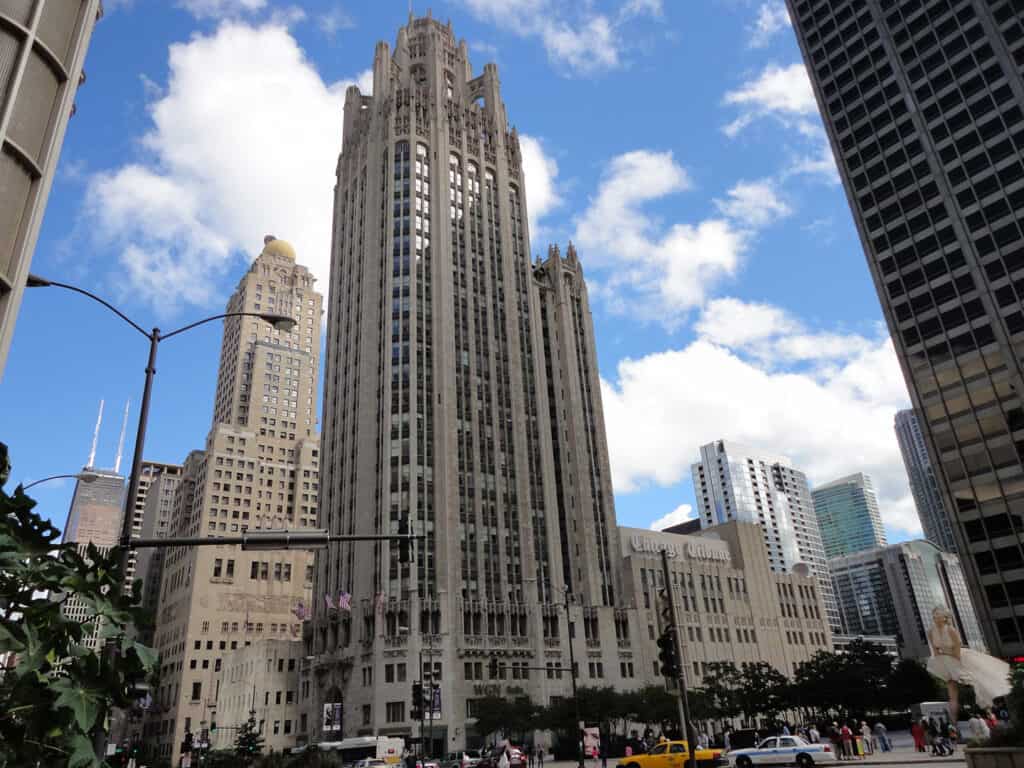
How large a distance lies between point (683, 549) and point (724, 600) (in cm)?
948

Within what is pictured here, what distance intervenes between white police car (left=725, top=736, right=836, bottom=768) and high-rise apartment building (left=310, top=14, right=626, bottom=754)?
155ft

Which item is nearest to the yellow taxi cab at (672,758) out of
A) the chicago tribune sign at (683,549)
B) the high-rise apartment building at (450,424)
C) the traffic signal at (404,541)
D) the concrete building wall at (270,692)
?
the traffic signal at (404,541)

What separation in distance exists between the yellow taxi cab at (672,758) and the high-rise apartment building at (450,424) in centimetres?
4584

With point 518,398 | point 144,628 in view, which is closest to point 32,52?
point 144,628

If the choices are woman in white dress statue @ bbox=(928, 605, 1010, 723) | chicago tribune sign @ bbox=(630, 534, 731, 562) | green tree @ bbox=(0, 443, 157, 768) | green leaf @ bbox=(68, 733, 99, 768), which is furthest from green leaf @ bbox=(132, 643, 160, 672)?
chicago tribune sign @ bbox=(630, 534, 731, 562)

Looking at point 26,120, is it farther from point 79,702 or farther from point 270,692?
point 270,692

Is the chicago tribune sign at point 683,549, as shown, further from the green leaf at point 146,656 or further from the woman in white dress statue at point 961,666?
the green leaf at point 146,656

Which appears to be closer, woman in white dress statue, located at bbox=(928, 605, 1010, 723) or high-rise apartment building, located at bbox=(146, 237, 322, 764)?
woman in white dress statue, located at bbox=(928, 605, 1010, 723)

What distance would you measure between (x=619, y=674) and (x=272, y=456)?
323 ft

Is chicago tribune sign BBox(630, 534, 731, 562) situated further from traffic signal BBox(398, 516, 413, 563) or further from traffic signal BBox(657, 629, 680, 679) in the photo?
traffic signal BBox(398, 516, 413, 563)

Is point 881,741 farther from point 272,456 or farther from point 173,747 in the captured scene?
point 272,456

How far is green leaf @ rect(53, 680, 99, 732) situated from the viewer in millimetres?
6430

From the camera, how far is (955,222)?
306ft

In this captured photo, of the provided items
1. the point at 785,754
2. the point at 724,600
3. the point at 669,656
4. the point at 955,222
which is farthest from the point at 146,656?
the point at 724,600
